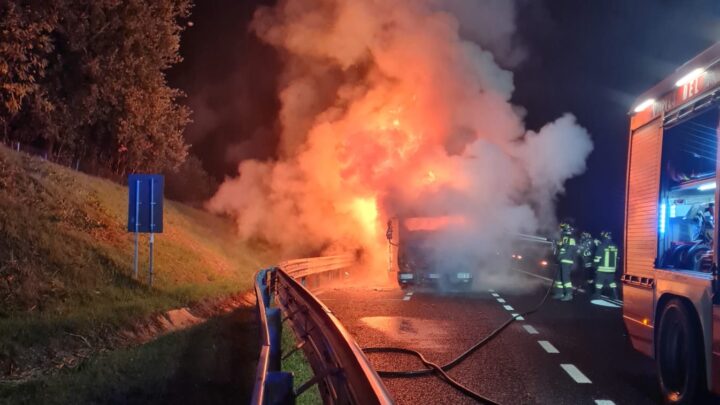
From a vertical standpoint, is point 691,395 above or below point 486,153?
below

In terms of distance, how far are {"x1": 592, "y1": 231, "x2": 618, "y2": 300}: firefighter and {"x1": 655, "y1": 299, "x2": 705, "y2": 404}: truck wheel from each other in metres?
10.5

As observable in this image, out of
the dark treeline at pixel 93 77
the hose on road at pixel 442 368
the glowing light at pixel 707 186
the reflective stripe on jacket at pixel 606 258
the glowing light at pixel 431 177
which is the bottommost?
the hose on road at pixel 442 368

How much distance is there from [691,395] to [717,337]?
83 cm

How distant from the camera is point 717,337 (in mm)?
5590

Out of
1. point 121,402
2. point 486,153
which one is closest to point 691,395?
point 121,402

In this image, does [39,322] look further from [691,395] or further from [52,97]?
[52,97]

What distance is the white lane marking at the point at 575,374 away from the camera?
756 cm

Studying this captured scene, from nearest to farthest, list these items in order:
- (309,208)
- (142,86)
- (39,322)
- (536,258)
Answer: (39,322), (142,86), (309,208), (536,258)

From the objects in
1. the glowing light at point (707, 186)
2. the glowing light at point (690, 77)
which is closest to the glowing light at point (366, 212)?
the glowing light at point (707, 186)

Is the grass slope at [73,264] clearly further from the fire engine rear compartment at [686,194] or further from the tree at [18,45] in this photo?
the fire engine rear compartment at [686,194]

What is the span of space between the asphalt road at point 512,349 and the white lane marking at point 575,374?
11mm

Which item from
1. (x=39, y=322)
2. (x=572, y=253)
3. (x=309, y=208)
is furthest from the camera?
(x=309, y=208)

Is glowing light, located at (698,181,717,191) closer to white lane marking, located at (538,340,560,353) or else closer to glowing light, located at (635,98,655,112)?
glowing light, located at (635,98,655,112)

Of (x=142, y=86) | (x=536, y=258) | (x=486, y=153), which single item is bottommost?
(x=536, y=258)
